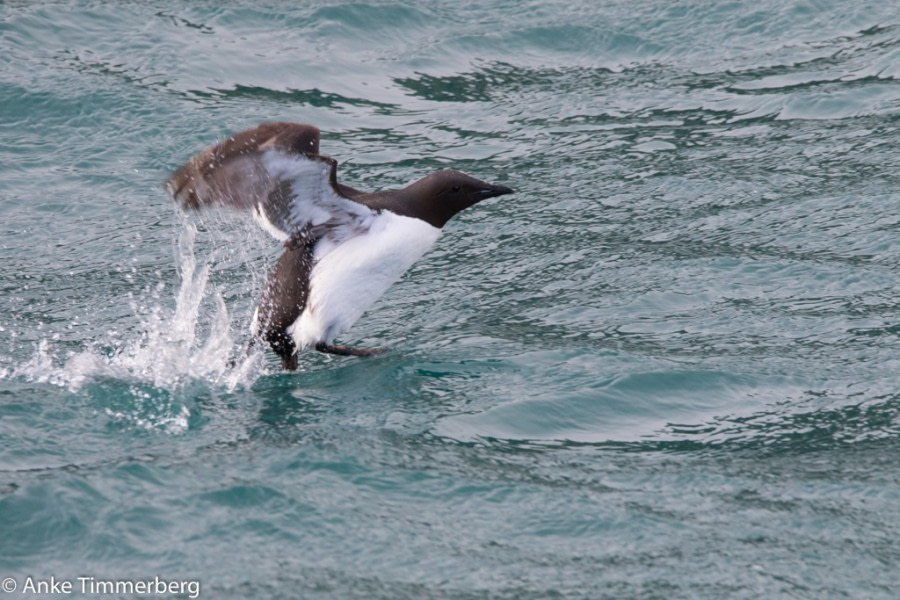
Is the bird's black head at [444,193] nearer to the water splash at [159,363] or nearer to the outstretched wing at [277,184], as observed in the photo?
the outstretched wing at [277,184]

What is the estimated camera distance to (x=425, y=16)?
11070mm

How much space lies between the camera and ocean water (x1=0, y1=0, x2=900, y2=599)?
476 centimetres

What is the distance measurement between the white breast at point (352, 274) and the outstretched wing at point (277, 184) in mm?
90

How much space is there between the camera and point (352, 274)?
21.0ft

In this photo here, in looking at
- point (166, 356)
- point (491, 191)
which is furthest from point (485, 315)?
point (166, 356)

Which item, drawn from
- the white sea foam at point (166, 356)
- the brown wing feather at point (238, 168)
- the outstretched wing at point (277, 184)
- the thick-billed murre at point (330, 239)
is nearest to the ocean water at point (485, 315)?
the white sea foam at point (166, 356)

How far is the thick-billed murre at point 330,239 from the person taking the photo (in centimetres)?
624

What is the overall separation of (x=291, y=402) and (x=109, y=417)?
0.79 m

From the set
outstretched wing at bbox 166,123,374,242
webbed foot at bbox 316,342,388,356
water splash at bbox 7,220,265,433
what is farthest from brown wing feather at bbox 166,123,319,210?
webbed foot at bbox 316,342,388,356

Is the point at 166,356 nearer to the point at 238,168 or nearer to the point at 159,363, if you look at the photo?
the point at 159,363

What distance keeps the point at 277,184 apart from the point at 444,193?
3.14ft

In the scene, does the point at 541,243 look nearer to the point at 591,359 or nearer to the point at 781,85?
the point at 591,359

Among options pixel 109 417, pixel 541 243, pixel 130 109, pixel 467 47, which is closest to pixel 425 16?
pixel 467 47

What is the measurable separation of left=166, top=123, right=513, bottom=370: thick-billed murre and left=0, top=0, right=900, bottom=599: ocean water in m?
0.23
